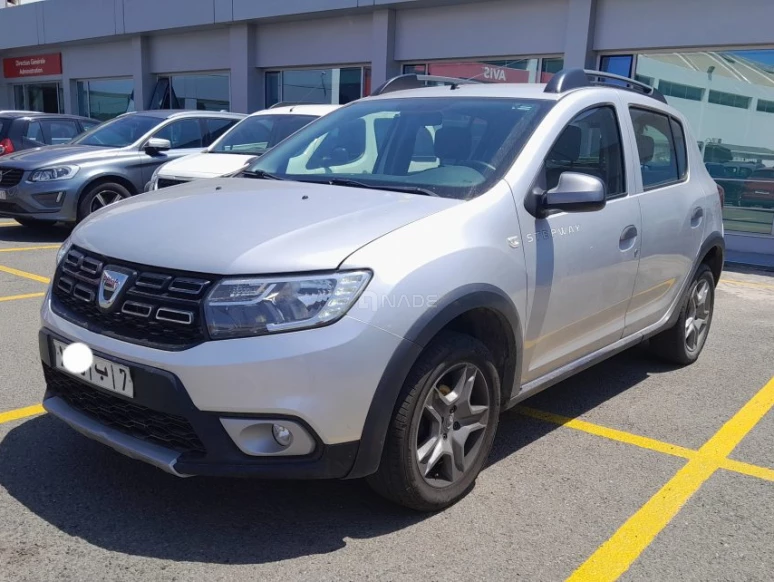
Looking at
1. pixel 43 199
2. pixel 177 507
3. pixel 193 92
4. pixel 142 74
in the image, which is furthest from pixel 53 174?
pixel 142 74

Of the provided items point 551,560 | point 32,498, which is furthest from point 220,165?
point 551,560

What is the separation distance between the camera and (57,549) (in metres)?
2.67

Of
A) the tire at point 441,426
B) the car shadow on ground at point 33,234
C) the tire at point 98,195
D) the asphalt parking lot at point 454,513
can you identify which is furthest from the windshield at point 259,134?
the tire at point 441,426

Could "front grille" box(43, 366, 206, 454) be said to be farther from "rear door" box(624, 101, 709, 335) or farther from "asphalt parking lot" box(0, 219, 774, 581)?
"rear door" box(624, 101, 709, 335)

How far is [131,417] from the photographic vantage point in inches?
108

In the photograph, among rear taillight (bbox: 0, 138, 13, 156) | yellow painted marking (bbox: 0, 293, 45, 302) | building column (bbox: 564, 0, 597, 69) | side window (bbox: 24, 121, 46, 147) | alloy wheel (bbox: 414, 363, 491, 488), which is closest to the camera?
alloy wheel (bbox: 414, 363, 491, 488)

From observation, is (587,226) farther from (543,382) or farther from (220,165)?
(220,165)

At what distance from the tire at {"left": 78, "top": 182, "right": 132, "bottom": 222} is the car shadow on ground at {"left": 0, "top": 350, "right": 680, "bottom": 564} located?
6.20 meters

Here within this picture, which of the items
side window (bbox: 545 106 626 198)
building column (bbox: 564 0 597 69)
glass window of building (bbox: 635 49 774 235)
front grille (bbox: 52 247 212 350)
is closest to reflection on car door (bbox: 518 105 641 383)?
side window (bbox: 545 106 626 198)

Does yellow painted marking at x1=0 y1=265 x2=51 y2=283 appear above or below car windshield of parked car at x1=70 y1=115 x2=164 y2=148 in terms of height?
below

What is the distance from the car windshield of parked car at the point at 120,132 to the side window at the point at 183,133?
17 cm

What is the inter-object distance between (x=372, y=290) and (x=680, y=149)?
3.19 m

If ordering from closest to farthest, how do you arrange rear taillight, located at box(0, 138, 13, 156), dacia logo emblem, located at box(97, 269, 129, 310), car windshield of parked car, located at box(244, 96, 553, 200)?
dacia logo emblem, located at box(97, 269, 129, 310) → car windshield of parked car, located at box(244, 96, 553, 200) → rear taillight, located at box(0, 138, 13, 156)

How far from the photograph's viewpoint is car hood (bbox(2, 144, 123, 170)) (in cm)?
914
